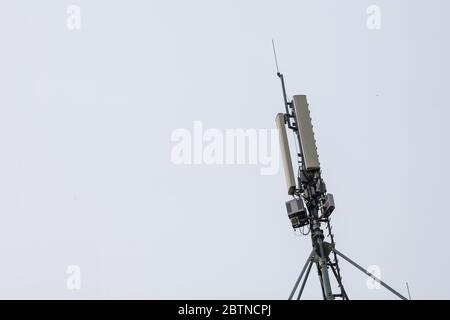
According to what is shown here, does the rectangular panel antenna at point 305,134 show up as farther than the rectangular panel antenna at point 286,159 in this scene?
Answer: No

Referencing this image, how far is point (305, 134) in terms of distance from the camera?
755 inches

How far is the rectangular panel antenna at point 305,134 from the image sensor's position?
18672 mm

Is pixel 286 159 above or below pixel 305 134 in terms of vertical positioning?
below

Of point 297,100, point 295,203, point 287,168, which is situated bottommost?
point 295,203

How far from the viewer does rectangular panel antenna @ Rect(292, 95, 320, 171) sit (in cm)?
1867

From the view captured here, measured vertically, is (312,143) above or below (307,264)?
above

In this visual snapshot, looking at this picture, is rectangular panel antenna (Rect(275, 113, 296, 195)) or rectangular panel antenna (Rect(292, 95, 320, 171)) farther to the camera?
rectangular panel antenna (Rect(275, 113, 296, 195))
